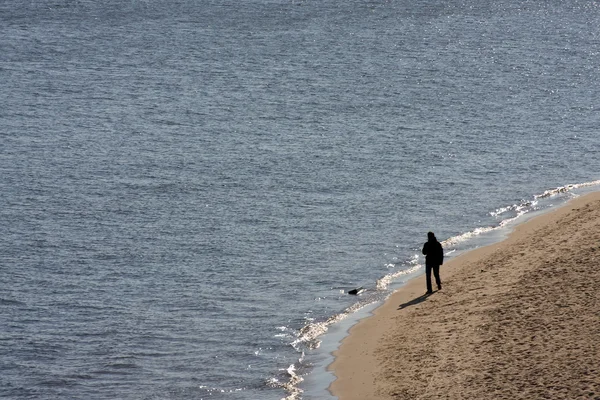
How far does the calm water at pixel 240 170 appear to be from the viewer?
2948 cm

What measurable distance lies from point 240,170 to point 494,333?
21578 millimetres

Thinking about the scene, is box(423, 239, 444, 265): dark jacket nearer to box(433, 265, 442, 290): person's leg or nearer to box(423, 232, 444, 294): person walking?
box(423, 232, 444, 294): person walking

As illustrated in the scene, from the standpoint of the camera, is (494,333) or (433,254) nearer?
(494,333)

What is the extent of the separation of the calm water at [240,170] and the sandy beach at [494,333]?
177cm

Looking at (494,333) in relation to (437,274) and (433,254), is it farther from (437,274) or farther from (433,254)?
(437,274)

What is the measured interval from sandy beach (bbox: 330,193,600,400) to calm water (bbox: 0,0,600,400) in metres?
1.77

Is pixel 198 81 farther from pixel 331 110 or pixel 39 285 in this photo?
pixel 39 285

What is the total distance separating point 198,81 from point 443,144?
1837cm

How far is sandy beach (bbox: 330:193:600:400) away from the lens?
2255cm

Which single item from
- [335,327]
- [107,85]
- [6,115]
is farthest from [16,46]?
[335,327]

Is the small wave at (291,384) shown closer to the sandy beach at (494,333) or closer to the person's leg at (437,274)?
the sandy beach at (494,333)

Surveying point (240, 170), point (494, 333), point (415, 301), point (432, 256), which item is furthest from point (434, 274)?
point (240, 170)

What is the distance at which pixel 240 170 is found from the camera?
148 feet

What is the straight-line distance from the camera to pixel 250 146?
1913 inches
